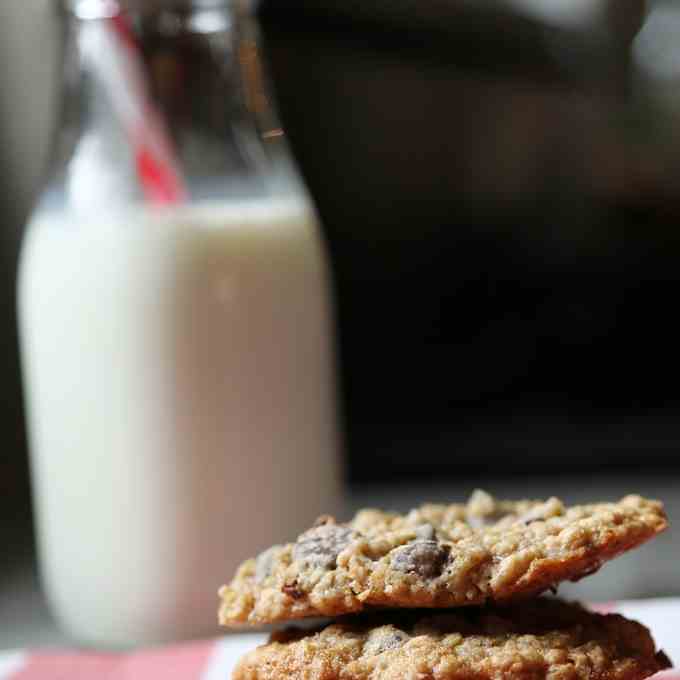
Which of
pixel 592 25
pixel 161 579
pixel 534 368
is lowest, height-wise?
pixel 161 579

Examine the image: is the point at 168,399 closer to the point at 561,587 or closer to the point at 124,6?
the point at 124,6

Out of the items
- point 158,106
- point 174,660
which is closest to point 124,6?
point 158,106

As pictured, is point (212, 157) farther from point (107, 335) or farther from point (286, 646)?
point (286, 646)

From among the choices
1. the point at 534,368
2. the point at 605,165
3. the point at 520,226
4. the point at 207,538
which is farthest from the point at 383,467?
the point at 207,538

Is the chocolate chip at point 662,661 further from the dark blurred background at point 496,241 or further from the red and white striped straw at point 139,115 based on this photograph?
the dark blurred background at point 496,241

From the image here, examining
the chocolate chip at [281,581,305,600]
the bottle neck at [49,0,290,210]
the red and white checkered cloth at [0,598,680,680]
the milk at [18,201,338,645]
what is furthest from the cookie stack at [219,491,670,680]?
the bottle neck at [49,0,290,210]

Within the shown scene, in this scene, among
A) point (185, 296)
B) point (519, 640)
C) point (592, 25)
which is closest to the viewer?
point (519, 640)

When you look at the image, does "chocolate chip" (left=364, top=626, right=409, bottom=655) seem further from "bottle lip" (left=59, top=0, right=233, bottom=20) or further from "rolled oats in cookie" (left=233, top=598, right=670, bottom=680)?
"bottle lip" (left=59, top=0, right=233, bottom=20)

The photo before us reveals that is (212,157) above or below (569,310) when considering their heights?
above
